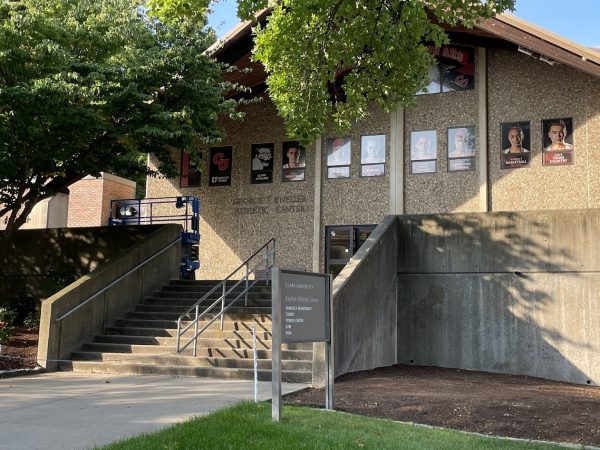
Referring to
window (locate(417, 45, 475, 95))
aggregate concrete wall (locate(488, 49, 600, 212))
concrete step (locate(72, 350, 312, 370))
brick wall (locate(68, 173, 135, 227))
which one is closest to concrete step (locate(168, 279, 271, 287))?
concrete step (locate(72, 350, 312, 370))

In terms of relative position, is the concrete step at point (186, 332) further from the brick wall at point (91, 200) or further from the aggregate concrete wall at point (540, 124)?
the brick wall at point (91, 200)

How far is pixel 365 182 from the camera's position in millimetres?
18438

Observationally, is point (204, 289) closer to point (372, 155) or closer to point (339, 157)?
point (339, 157)

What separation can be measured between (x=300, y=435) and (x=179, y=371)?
5.43 m

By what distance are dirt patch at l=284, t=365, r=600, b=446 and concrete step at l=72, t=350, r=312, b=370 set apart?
87 cm

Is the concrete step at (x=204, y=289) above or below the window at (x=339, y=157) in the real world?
below

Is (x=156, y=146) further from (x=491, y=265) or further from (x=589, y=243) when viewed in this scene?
(x=589, y=243)

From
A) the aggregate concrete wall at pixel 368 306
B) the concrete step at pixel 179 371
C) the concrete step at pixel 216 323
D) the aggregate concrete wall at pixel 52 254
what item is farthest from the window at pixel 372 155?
the concrete step at pixel 179 371

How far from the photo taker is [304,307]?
24.2 feet

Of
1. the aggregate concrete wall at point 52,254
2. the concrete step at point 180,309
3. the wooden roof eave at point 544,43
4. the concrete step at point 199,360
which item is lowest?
the concrete step at point 199,360

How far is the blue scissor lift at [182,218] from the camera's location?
59.5 ft

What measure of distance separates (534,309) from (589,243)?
1.71 m

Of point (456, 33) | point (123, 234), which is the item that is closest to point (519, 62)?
point (456, 33)

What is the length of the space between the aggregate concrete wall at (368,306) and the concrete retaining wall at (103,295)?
5.22m
